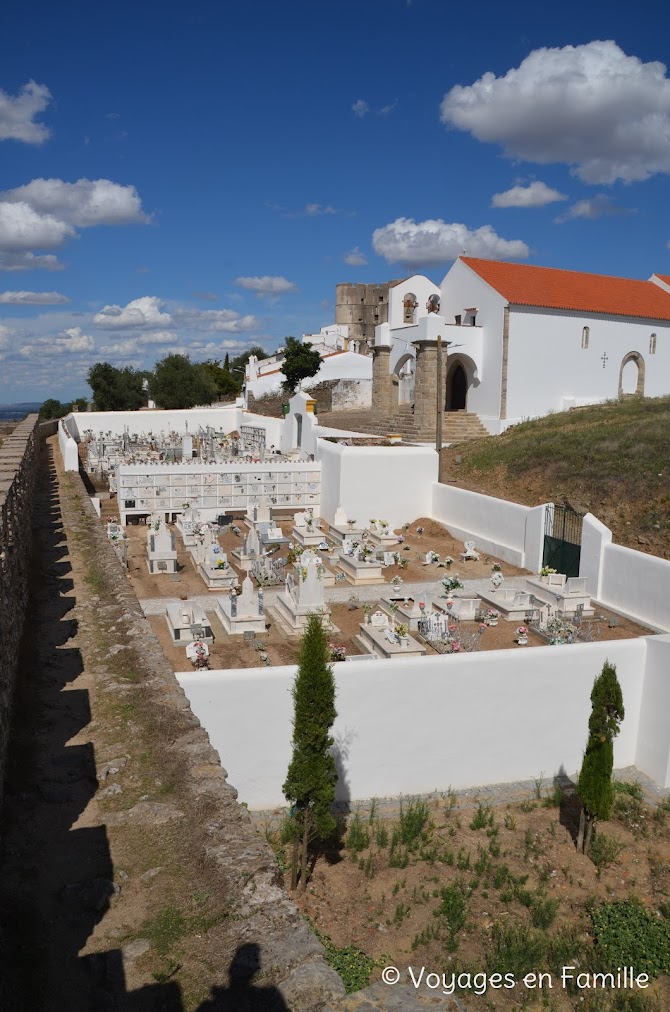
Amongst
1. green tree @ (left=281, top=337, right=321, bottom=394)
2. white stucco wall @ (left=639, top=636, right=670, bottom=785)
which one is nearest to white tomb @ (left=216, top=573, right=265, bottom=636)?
white stucco wall @ (left=639, top=636, right=670, bottom=785)

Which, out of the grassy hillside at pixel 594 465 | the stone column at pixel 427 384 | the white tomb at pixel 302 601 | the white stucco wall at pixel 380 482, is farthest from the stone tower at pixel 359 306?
the white tomb at pixel 302 601

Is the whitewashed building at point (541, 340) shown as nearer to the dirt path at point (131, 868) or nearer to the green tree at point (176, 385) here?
the green tree at point (176, 385)

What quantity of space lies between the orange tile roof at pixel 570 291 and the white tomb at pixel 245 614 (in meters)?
21.5

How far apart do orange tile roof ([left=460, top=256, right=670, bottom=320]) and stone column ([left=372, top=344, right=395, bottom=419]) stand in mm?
6053

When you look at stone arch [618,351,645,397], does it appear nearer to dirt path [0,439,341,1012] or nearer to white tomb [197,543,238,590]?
white tomb [197,543,238,590]

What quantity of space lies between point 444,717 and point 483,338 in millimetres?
24474

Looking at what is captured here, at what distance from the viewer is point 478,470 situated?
25.5 m

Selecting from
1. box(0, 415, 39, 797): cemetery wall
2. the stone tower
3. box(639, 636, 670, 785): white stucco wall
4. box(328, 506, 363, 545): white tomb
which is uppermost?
the stone tower

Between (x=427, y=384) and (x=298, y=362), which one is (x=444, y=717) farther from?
(x=298, y=362)

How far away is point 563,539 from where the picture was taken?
55.3ft

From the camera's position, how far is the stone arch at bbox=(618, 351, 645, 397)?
33844mm

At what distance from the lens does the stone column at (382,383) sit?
36.2 metres

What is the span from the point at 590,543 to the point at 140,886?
1316 cm

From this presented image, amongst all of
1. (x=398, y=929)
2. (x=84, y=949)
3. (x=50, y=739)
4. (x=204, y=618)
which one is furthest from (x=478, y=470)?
(x=84, y=949)
